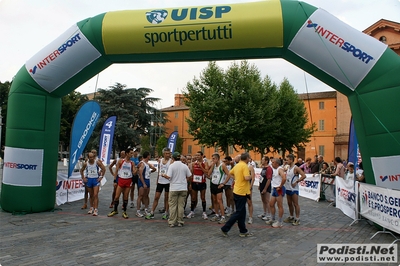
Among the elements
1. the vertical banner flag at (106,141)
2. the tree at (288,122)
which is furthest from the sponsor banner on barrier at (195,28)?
the tree at (288,122)

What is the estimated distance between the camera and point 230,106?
27578 mm

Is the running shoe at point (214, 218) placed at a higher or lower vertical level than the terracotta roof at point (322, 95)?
lower

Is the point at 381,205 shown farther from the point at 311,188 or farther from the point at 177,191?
the point at 311,188

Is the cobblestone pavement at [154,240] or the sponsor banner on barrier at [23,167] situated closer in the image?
the cobblestone pavement at [154,240]

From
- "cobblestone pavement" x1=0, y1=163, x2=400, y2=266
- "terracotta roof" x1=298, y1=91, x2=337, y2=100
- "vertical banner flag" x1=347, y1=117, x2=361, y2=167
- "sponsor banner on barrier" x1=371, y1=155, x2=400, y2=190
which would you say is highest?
"terracotta roof" x1=298, y1=91, x2=337, y2=100

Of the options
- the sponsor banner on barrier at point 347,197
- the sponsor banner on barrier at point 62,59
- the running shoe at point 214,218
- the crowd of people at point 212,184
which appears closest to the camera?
the crowd of people at point 212,184

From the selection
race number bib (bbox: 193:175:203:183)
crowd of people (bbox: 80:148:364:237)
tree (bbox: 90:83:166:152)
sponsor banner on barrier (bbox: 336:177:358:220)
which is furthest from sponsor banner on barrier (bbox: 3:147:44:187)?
tree (bbox: 90:83:166:152)

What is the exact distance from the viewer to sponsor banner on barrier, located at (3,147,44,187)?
8320 mm

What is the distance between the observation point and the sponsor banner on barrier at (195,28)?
715cm

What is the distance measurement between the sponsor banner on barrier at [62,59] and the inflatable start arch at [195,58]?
0.03 metres

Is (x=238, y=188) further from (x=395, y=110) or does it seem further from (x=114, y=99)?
(x=114, y=99)

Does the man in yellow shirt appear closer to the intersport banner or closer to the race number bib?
the race number bib

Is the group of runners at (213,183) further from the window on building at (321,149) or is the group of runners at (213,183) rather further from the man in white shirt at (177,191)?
the window on building at (321,149)

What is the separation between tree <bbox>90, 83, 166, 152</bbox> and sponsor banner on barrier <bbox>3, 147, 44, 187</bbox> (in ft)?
117
